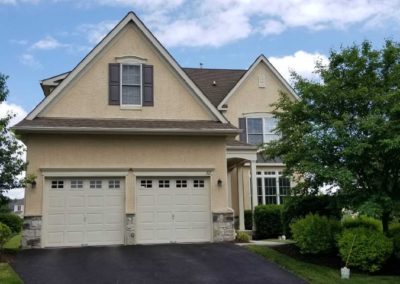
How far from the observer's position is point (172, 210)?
58.0 ft

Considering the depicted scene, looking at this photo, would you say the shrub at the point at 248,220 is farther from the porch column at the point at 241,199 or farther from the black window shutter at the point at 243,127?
the black window shutter at the point at 243,127

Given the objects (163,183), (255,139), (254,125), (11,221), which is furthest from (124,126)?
(11,221)

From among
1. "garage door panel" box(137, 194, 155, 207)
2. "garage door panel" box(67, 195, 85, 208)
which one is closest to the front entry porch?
"garage door panel" box(137, 194, 155, 207)

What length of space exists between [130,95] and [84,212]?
180 inches

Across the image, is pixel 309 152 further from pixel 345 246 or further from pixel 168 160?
pixel 168 160

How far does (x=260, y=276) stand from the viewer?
12609 millimetres

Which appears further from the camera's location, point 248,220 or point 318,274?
point 248,220

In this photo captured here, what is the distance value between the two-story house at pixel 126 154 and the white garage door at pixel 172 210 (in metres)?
0.04

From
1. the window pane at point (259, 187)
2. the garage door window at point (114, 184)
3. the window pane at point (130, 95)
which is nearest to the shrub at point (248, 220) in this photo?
the window pane at point (259, 187)

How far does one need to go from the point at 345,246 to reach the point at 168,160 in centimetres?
706

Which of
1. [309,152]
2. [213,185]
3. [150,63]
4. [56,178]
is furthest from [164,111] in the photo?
[309,152]

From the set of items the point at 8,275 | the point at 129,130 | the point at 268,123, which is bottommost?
the point at 8,275

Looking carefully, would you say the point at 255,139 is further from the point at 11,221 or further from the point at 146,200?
the point at 11,221

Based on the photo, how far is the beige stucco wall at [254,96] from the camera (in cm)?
2648
